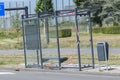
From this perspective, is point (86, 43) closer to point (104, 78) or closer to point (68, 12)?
point (68, 12)

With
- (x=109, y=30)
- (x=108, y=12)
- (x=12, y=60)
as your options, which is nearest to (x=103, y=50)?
(x=12, y=60)

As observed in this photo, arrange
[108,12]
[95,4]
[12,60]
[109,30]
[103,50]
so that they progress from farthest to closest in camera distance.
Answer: [95,4] < [108,12] < [109,30] < [12,60] < [103,50]

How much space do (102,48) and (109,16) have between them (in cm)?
4550

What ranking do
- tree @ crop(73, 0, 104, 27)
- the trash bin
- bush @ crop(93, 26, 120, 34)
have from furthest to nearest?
tree @ crop(73, 0, 104, 27) < bush @ crop(93, 26, 120, 34) < the trash bin

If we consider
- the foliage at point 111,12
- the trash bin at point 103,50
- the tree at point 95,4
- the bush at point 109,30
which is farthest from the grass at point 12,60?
the tree at point 95,4

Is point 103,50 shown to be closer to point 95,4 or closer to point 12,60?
point 12,60

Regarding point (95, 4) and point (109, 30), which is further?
point (95, 4)

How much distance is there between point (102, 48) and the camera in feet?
62.5

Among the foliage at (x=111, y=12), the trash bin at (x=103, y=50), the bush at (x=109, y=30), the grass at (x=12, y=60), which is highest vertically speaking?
the foliage at (x=111, y=12)

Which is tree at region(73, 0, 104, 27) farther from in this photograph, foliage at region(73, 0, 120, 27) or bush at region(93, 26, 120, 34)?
bush at region(93, 26, 120, 34)

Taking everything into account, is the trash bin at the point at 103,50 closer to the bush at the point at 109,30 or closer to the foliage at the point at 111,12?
the bush at the point at 109,30

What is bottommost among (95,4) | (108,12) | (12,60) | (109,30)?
(12,60)

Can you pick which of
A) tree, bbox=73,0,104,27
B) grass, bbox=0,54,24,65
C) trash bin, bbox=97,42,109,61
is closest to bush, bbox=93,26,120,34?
tree, bbox=73,0,104,27

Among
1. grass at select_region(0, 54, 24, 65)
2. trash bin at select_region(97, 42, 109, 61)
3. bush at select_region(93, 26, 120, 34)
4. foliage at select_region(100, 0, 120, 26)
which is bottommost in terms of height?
grass at select_region(0, 54, 24, 65)
